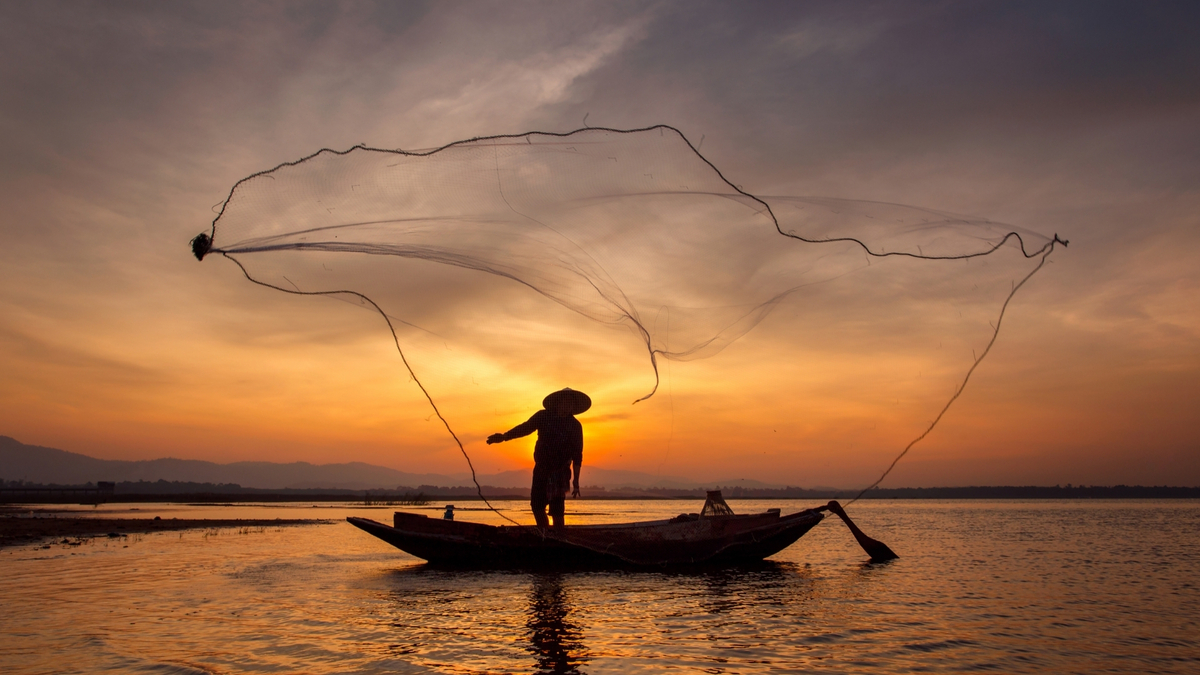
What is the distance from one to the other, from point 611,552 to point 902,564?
41.4 feet

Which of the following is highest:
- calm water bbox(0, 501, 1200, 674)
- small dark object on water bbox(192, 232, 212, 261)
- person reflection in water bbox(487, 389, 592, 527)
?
small dark object on water bbox(192, 232, 212, 261)

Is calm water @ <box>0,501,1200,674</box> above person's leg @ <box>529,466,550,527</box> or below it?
below

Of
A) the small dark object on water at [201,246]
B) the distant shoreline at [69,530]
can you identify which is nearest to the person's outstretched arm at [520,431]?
the small dark object on water at [201,246]

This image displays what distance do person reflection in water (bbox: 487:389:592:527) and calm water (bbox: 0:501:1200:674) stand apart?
2.40 m

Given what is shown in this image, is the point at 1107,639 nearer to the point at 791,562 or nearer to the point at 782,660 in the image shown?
the point at 782,660

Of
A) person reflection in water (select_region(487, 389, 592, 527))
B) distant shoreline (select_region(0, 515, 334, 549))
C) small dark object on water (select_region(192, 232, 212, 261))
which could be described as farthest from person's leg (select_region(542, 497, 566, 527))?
distant shoreline (select_region(0, 515, 334, 549))

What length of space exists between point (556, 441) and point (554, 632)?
18.8ft

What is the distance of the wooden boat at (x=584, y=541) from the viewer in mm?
18359

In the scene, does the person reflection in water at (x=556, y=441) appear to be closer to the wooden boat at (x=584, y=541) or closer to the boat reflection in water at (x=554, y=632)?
the wooden boat at (x=584, y=541)

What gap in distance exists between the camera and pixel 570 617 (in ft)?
43.3

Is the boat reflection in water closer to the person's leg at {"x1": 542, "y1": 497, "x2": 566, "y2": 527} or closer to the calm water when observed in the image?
the calm water

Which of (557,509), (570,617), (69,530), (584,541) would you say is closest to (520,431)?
(557,509)

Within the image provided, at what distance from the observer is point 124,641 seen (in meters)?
10.7

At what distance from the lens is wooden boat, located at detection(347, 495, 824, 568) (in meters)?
18.4
